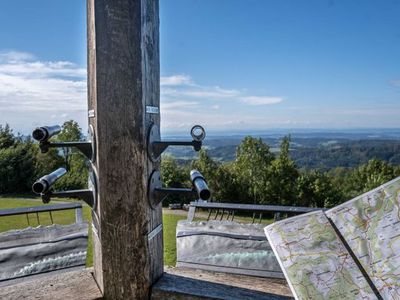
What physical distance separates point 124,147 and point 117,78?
0.81 ft

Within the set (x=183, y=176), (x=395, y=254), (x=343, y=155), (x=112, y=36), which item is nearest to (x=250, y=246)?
(x=395, y=254)

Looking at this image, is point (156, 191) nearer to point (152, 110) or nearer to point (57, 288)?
point (152, 110)

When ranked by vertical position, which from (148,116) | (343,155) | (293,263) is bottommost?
(343,155)

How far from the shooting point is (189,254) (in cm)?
168

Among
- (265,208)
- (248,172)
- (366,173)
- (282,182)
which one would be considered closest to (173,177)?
(248,172)

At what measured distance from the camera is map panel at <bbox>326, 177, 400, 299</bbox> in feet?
2.57

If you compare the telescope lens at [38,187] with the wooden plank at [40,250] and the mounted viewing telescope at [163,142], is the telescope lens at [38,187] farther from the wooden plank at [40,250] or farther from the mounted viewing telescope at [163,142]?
the wooden plank at [40,250]

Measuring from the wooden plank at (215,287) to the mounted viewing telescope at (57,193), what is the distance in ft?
1.43

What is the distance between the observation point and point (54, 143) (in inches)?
50.5

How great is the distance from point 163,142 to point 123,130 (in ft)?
0.53

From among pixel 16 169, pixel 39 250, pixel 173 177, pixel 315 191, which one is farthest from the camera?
pixel 315 191

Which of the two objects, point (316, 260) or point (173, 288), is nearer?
point (316, 260)

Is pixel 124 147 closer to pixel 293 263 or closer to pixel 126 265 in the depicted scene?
pixel 126 265

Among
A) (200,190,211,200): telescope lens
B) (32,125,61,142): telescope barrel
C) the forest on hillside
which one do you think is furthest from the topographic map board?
the forest on hillside
